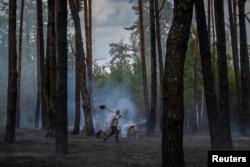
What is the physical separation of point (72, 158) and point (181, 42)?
6134mm

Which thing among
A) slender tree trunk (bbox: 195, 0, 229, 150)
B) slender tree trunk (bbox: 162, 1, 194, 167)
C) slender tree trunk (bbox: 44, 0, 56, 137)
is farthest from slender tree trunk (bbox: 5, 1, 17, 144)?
slender tree trunk (bbox: 162, 1, 194, 167)

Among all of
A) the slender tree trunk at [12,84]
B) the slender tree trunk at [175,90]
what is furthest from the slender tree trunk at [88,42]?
the slender tree trunk at [175,90]

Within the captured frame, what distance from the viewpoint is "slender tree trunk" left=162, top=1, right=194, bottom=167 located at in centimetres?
749

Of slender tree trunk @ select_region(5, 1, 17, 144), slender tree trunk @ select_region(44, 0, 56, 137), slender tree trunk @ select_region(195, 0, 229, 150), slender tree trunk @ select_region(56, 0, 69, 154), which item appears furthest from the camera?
slender tree trunk @ select_region(44, 0, 56, 137)

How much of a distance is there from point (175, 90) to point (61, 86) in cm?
675

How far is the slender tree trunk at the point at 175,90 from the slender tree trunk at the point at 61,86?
642cm

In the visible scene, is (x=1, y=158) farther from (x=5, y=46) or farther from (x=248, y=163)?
(x=5, y=46)

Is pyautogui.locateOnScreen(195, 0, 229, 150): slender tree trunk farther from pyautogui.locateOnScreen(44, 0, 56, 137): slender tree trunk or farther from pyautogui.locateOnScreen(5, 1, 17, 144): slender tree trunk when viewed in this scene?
pyautogui.locateOnScreen(5, 1, 17, 144): slender tree trunk

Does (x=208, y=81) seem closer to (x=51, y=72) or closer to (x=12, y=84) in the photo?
(x=51, y=72)

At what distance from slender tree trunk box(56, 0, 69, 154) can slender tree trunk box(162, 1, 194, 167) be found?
6.42 metres

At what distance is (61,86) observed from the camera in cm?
1355

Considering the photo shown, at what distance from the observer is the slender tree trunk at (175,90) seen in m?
7.49

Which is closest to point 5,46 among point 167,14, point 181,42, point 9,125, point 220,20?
point 167,14

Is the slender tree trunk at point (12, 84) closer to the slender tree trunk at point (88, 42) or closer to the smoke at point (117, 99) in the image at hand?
the slender tree trunk at point (88, 42)
